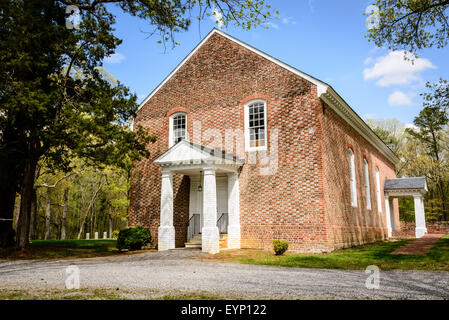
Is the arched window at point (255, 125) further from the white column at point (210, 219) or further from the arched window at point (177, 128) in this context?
the arched window at point (177, 128)

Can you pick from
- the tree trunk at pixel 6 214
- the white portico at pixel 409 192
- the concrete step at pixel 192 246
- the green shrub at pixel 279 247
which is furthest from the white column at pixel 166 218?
the white portico at pixel 409 192

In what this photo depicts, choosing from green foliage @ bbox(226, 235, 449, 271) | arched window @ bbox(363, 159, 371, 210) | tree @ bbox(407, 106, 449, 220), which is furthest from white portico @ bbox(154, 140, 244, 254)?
tree @ bbox(407, 106, 449, 220)

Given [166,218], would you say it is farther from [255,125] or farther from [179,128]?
[255,125]

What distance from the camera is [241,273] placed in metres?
8.90

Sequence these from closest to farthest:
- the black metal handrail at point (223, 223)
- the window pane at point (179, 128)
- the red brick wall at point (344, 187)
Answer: the red brick wall at point (344, 187) → the black metal handrail at point (223, 223) → the window pane at point (179, 128)

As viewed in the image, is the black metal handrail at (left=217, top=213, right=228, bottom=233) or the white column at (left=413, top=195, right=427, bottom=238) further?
the white column at (left=413, top=195, right=427, bottom=238)

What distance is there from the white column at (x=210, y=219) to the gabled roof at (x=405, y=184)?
62.6 ft

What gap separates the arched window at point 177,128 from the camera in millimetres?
18453

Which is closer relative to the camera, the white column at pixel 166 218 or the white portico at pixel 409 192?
the white column at pixel 166 218

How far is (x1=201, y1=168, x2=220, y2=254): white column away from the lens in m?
14.2

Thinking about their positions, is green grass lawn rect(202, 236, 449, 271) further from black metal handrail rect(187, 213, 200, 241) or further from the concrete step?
black metal handrail rect(187, 213, 200, 241)

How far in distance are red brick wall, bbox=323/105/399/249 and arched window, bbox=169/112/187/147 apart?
7207mm

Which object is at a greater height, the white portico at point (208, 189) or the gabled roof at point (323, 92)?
the gabled roof at point (323, 92)

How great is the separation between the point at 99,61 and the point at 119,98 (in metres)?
2.78
